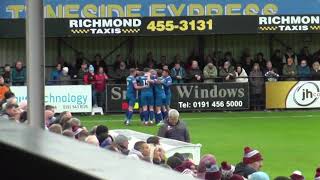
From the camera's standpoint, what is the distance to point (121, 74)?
93.4 feet

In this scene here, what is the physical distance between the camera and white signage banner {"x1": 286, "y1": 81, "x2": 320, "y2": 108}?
87.4 ft

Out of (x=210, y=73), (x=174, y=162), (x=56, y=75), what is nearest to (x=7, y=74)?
(x=56, y=75)

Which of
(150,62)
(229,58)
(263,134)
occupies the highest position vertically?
(229,58)

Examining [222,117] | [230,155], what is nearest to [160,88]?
[222,117]

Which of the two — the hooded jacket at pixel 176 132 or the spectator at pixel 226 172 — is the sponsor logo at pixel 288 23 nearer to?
the hooded jacket at pixel 176 132

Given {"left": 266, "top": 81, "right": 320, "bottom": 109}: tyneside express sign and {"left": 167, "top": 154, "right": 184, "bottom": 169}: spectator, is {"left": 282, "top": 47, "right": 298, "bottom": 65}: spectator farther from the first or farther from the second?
{"left": 167, "top": 154, "right": 184, "bottom": 169}: spectator

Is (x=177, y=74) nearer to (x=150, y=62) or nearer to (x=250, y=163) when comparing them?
(x=150, y=62)

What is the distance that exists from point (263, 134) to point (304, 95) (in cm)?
809

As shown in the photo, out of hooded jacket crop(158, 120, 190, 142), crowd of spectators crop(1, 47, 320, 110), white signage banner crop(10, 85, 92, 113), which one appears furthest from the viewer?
crowd of spectators crop(1, 47, 320, 110)

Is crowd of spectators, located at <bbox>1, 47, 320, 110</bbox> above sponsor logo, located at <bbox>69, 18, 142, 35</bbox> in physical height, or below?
below

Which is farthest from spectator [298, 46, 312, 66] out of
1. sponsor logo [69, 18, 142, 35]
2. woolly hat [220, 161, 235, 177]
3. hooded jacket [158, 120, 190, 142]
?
woolly hat [220, 161, 235, 177]

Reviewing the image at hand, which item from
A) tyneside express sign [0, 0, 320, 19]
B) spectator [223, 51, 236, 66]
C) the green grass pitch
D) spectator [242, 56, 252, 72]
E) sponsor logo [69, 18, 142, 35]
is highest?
tyneside express sign [0, 0, 320, 19]

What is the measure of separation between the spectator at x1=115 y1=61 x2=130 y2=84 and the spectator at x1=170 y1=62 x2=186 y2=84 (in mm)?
1892

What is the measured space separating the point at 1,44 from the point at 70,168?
30.3m
